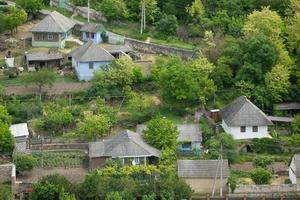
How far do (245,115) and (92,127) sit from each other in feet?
25.3

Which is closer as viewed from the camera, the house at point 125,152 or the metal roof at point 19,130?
the house at point 125,152

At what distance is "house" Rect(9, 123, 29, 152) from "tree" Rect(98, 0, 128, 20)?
14.8m

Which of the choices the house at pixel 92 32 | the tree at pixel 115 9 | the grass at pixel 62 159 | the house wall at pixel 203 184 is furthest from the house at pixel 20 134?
the tree at pixel 115 9

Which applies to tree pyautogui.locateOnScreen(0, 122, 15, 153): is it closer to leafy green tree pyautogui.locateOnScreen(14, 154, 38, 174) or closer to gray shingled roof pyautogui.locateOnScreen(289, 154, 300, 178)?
leafy green tree pyautogui.locateOnScreen(14, 154, 38, 174)

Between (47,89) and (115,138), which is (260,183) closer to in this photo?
(115,138)

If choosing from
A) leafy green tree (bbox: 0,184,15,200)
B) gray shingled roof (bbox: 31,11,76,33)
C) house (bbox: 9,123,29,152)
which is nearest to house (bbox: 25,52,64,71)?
gray shingled roof (bbox: 31,11,76,33)

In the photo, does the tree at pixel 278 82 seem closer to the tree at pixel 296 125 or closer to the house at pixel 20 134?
the tree at pixel 296 125

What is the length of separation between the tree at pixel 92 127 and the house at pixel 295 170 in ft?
31.1

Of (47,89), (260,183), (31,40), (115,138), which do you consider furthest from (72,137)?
(31,40)

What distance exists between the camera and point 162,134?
4091 cm

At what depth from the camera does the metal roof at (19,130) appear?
4216 centimetres

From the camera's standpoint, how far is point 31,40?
178ft

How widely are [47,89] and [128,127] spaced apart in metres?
6.02

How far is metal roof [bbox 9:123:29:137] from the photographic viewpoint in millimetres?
42156
